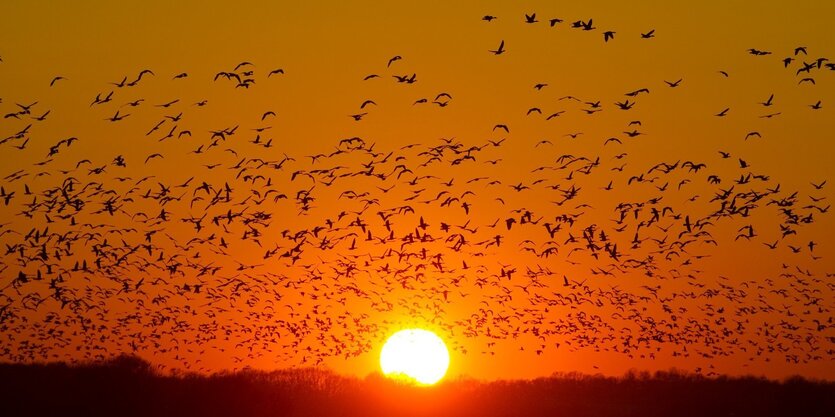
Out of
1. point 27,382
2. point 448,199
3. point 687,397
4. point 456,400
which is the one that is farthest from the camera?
point 687,397

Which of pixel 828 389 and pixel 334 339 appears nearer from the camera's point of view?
pixel 334 339

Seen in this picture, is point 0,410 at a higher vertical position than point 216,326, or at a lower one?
lower

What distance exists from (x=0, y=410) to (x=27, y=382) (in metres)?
5.63

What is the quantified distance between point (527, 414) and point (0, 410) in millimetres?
22166

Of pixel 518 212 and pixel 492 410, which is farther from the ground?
pixel 518 212

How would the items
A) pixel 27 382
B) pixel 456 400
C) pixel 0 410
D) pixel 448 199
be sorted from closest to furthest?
pixel 448 199
pixel 0 410
pixel 27 382
pixel 456 400

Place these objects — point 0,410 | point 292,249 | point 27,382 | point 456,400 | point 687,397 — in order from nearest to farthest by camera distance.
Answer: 1. point 292,249
2. point 0,410
3. point 27,382
4. point 456,400
5. point 687,397

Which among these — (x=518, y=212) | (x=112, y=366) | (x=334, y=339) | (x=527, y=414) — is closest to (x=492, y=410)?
(x=527, y=414)

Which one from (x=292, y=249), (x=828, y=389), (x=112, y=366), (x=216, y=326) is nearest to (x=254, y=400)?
(x=216, y=326)

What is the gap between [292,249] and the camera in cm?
3416

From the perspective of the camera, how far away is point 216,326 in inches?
1828

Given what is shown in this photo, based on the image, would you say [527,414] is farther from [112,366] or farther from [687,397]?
[112,366]

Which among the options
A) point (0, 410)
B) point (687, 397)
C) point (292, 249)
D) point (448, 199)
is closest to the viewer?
point (448, 199)

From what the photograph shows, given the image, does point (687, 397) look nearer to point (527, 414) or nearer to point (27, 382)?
point (527, 414)
